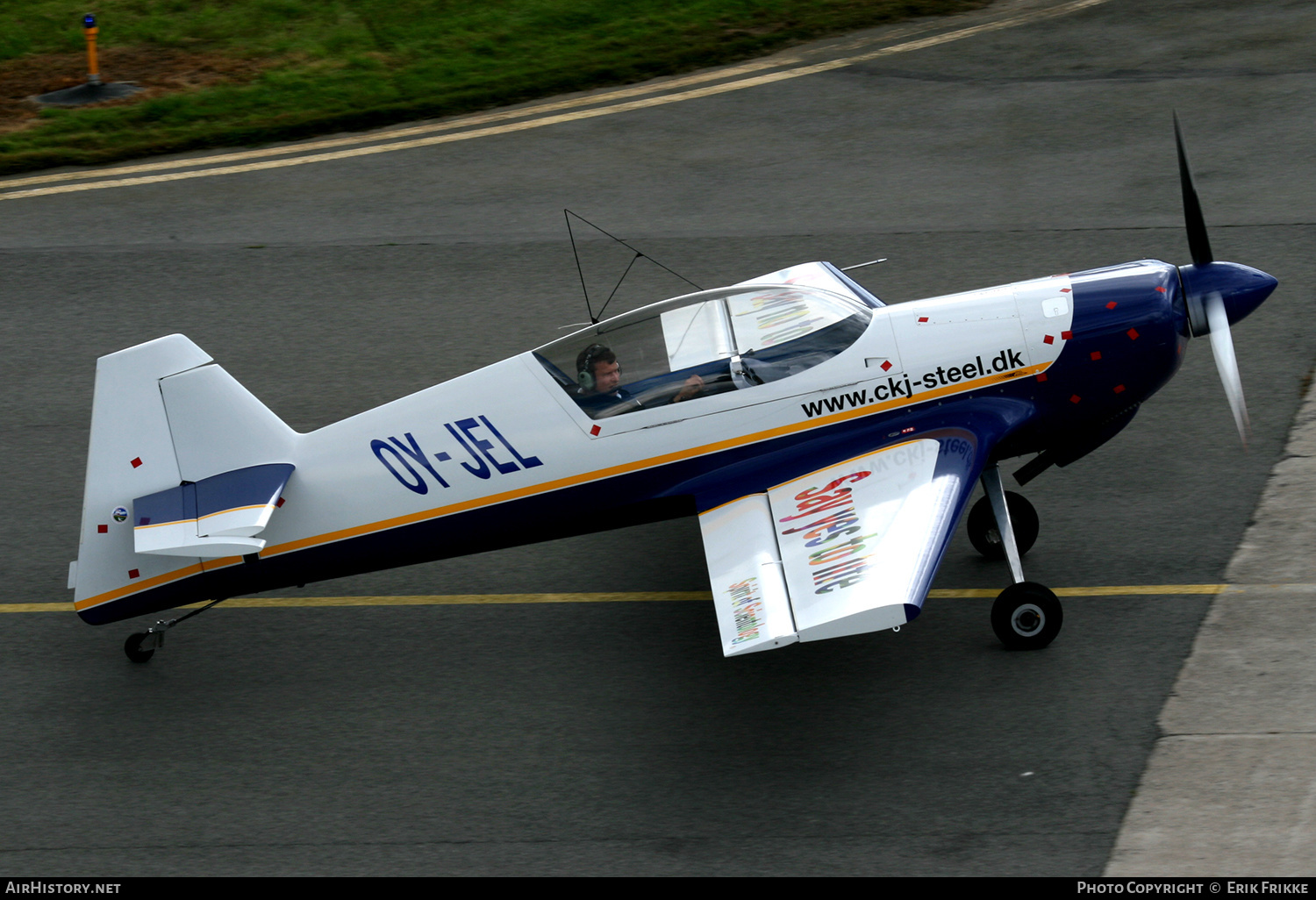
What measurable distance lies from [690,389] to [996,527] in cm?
232

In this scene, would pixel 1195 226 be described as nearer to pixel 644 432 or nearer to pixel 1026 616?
pixel 1026 616

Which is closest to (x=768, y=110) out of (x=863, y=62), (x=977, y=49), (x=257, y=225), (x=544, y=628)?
(x=863, y=62)

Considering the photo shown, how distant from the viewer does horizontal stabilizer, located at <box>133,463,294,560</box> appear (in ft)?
25.8

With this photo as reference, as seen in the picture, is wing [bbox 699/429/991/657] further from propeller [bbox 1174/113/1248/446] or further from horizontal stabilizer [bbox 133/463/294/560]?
horizontal stabilizer [bbox 133/463/294/560]

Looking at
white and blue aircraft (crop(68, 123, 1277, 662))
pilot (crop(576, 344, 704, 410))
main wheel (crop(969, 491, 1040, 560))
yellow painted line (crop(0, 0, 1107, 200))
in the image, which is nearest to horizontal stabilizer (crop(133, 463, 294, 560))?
white and blue aircraft (crop(68, 123, 1277, 662))

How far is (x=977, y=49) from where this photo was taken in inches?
651

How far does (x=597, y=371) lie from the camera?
→ 8484 millimetres

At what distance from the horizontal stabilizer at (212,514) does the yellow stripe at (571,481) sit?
13.3 inches

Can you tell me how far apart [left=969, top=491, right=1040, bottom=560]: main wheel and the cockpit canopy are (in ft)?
5.42

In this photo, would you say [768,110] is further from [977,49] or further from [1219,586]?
[1219,586]

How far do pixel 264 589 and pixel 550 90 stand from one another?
9.54 metres

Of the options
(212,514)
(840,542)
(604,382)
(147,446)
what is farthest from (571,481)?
(147,446)

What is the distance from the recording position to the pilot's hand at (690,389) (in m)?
8.40

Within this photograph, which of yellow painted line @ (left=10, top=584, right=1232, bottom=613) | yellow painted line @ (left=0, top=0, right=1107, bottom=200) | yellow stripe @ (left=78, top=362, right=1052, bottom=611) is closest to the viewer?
yellow stripe @ (left=78, top=362, right=1052, bottom=611)
